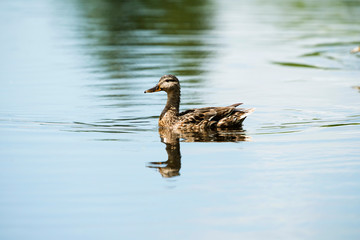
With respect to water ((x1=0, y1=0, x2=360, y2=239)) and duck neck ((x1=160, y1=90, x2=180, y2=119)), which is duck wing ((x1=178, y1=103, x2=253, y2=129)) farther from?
duck neck ((x1=160, y1=90, x2=180, y2=119))

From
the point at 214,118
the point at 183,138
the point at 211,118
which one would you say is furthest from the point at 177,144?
the point at 214,118

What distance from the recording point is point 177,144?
10312 mm

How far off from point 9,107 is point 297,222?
7621 millimetres

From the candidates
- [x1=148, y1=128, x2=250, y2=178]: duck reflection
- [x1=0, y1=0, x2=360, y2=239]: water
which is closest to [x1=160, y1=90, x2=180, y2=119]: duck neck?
[x1=0, y1=0, x2=360, y2=239]: water

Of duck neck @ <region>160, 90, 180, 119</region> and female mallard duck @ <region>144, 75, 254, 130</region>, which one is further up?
duck neck @ <region>160, 90, 180, 119</region>

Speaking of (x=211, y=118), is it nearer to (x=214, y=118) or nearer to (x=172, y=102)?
(x=214, y=118)

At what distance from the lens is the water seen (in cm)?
702

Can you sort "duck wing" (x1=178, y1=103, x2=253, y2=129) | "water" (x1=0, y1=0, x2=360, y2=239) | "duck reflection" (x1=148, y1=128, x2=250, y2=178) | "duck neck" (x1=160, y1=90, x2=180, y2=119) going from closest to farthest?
"water" (x1=0, y1=0, x2=360, y2=239) < "duck reflection" (x1=148, y1=128, x2=250, y2=178) < "duck wing" (x1=178, y1=103, x2=253, y2=129) < "duck neck" (x1=160, y1=90, x2=180, y2=119)

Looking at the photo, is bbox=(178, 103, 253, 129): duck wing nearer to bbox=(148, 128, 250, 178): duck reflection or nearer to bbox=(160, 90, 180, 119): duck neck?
bbox=(148, 128, 250, 178): duck reflection

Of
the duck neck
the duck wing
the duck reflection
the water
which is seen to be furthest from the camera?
the duck neck

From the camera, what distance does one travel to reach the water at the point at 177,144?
702 centimetres

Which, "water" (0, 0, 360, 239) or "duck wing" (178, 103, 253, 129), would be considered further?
"duck wing" (178, 103, 253, 129)

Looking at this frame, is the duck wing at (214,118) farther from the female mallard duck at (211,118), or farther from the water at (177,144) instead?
the water at (177,144)

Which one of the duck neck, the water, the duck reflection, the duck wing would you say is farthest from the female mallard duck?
the duck neck
